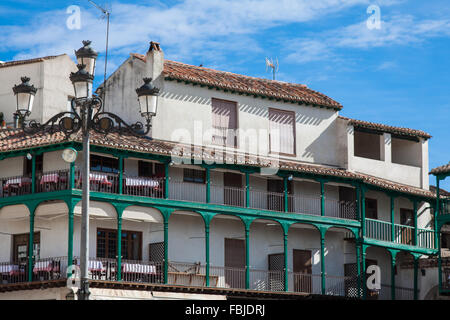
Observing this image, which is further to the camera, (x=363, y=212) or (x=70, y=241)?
(x=363, y=212)

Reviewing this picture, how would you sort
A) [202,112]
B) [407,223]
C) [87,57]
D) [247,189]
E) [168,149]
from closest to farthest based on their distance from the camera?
[87,57] → [168,149] → [247,189] → [202,112] → [407,223]

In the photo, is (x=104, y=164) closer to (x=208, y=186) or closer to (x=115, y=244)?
(x=115, y=244)

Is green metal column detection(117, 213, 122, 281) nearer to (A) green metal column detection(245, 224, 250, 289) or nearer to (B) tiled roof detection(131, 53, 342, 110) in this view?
(A) green metal column detection(245, 224, 250, 289)

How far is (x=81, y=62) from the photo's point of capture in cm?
2269

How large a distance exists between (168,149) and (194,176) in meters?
2.18

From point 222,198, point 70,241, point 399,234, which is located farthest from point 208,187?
point 399,234

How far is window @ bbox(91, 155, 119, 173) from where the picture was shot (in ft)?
133

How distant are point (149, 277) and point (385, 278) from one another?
1277 cm

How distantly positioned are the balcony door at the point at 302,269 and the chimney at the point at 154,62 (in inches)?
386

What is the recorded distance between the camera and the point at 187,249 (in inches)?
1666

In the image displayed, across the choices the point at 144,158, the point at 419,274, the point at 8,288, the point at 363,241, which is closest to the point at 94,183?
the point at 144,158

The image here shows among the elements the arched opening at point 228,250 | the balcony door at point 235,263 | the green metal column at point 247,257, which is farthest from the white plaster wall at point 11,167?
the green metal column at point 247,257

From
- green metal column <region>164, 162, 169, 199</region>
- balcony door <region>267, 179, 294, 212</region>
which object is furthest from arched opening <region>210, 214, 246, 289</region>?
green metal column <region>164, 162, 169, 199</region>

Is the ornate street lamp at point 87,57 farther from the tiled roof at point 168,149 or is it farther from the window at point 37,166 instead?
the window at point 37,166
